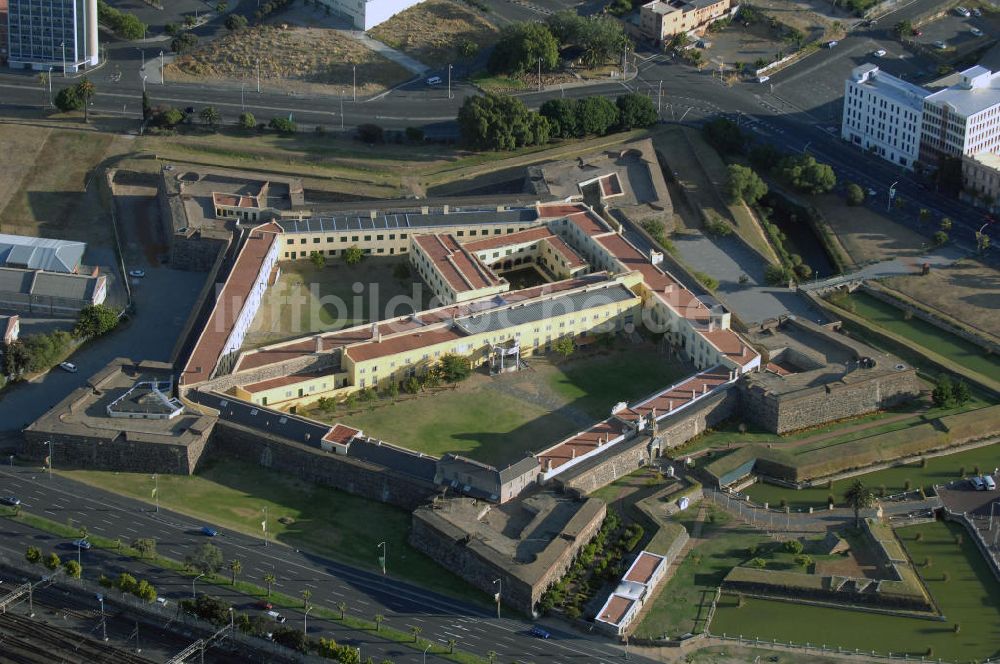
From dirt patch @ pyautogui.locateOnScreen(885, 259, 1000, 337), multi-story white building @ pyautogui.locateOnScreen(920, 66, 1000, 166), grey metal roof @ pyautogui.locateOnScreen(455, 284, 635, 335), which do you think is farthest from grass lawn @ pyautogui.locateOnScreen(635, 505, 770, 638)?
multi-story white building @ pyautogui.locateOnScreen(920, 66, 1000, 166)

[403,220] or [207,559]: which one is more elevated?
[403,220]

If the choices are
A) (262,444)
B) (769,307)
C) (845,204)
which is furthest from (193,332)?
(845,204)

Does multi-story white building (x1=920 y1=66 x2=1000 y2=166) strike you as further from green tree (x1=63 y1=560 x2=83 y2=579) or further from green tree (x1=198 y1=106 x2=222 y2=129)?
green tree (x1=63 y1=560 x2=83 y2=579)

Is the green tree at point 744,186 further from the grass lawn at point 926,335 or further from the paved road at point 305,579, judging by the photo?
the paved road at point 305,579

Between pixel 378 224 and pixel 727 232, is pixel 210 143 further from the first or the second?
pixel 727 232

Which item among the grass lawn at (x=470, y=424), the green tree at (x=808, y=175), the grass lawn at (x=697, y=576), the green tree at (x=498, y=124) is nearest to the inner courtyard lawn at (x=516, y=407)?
the grass lawn at (x=470, y=424)

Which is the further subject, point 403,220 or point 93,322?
point 403,220

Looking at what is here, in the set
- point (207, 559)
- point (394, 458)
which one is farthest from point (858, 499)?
point (207, 559)

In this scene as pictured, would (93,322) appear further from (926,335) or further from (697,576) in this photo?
(926,335)
